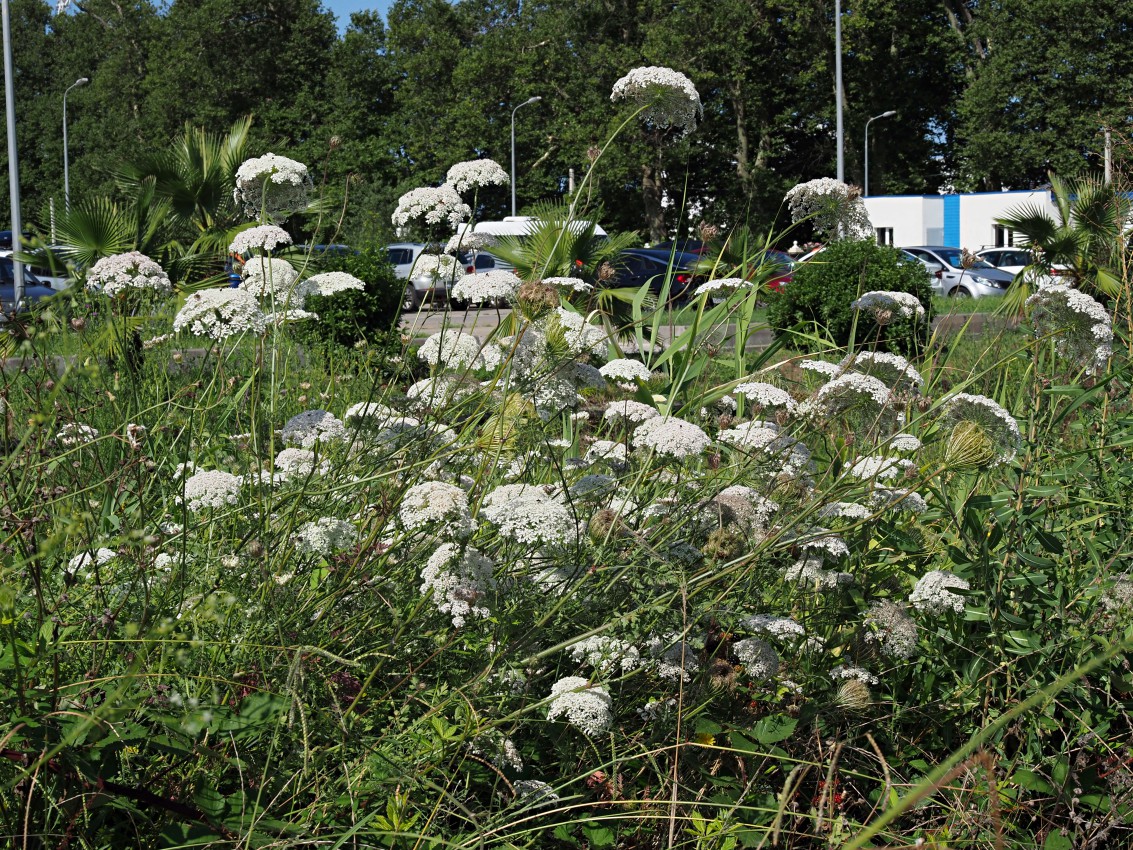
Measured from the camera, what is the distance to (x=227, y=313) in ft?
8.82

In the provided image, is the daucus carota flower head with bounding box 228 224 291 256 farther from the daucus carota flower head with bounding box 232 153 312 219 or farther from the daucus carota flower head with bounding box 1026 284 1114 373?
the daucus carota flower head with bounding box 1026 284 1114 373

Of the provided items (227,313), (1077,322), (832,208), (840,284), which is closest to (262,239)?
(227,313)

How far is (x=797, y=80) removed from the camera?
3881 cm

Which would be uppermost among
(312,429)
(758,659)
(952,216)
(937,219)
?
(952,216)

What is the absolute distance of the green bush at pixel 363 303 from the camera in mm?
8781

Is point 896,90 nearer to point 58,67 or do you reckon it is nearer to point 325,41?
point 325,41

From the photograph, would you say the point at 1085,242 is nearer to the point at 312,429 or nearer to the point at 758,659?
the point at 758,659

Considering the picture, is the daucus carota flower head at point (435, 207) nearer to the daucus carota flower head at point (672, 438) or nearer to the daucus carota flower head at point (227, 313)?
the daucus carota flower head at point (227, 313)

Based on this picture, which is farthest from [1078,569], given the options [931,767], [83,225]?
[83,225]

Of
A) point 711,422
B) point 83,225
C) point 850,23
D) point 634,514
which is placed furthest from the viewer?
point 850,23

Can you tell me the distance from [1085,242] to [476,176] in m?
2.94

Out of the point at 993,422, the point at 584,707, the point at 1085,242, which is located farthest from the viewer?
the point at 1085,242

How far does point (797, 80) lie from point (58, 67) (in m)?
37.6

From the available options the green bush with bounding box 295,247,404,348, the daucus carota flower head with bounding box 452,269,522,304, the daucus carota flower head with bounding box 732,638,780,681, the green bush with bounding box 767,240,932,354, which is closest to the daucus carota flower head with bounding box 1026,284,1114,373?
the daucus carota flower head with bounding box 732,638,780,681
